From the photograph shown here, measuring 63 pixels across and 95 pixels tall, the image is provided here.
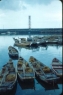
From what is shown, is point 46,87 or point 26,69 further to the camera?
point 26,69

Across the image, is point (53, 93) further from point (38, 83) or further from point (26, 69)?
point (26, 69)

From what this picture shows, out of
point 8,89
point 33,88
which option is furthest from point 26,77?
point 8,89

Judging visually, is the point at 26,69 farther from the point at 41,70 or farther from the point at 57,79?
the point at 57,79

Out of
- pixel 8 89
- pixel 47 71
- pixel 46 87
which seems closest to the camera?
pixel 8 89

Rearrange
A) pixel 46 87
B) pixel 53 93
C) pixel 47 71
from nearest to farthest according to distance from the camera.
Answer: pixel 53 93 → pixel 46 87 → pixel 47 71

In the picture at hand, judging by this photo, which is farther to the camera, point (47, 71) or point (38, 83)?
point (47, 71)

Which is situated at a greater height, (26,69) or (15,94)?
(26,69)

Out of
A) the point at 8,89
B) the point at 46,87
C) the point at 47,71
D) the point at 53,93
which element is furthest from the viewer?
the point at 47,71

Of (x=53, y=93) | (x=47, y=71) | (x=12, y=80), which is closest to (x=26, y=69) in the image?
(x=47, y=71)

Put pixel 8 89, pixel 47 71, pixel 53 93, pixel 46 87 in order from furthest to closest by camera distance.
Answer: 1. pixel 47 71
2. pixel 46 87
3. pixel 53 93
4. pixel 8 89
